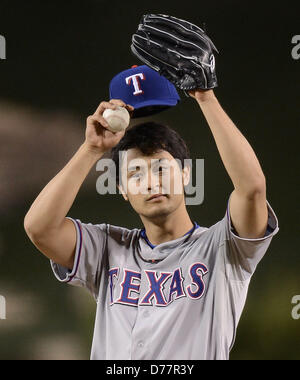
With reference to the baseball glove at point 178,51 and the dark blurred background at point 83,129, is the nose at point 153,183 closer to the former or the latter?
the baseball glove at point 178,51

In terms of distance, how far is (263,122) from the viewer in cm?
121

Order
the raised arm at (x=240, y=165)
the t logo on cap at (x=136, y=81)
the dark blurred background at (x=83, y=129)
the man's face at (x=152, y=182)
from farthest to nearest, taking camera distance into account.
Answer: the dark blurred background at (x=83, y=129), the t logo on cap at (x=136, y=81), the man's face at (x=152, y=182), the raised arm at (x=240, y=165)

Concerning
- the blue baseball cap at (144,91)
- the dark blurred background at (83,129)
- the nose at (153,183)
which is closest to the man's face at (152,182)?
the nose at (153,183)

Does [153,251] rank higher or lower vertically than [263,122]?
lower

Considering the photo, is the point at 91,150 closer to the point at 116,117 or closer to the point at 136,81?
the point at 116,117

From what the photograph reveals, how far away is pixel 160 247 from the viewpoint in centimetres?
75

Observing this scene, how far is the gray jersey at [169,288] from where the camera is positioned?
2.24ft

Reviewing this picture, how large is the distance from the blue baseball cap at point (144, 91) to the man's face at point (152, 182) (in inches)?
4.1

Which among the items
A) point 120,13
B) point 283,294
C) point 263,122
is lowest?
point 283,294

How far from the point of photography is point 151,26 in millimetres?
691
